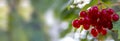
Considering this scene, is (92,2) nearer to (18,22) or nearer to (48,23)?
(48,23)

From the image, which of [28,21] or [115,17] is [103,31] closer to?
[115,17]

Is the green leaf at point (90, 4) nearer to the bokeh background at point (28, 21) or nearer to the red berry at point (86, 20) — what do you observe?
the red berry at point (86, 20)

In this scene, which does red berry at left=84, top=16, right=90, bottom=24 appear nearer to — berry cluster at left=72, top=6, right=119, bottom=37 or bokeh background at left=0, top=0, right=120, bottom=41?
berry cluster at left=72, top=6, right=119, bottom=37

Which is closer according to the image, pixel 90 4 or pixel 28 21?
pixel 90 4

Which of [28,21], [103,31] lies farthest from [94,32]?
[28,21]

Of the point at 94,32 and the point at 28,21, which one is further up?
the point at 94,32

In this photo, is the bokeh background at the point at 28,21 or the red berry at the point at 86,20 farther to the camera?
the bokeh background at the point at 28,21

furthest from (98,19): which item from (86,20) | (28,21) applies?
(28,21)

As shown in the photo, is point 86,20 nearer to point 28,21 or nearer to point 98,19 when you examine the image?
point 98,19

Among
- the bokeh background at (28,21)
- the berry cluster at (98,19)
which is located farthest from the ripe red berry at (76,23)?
the bokeh background at (28,21)

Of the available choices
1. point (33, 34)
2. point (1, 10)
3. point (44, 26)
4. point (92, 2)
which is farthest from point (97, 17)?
point (33, 34)
